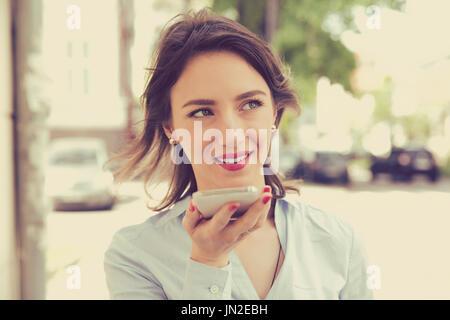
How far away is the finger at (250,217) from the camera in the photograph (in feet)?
3.74

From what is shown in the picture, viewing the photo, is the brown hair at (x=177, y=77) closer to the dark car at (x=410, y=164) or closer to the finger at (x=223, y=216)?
the finger at (x=223, y=216)

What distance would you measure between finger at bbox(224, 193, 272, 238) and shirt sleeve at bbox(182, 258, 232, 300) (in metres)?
0.14

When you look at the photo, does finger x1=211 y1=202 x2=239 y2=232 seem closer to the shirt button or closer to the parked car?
the shirt button

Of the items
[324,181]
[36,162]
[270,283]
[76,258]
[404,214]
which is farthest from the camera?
[324,181]

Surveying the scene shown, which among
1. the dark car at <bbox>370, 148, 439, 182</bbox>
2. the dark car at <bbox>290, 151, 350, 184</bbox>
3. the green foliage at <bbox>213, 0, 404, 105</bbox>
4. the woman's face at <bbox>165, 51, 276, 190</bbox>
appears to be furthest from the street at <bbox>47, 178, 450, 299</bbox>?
the dark car at <bbox>370, 148, 439, 182</bbox>

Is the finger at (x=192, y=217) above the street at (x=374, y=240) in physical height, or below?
above

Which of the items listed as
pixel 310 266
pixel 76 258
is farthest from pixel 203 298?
pixel 76 258

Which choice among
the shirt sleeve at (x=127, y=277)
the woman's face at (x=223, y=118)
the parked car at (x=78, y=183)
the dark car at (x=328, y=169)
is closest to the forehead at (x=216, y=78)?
the woman's face at (x=223, y=118)

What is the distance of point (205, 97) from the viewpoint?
132cm

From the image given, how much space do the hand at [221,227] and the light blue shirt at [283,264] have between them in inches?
7.0

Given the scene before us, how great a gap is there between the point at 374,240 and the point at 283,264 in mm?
4894

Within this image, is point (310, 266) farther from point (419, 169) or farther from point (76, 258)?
point (419, 169)

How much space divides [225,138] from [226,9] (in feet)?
18.5

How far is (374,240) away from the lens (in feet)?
19.5
